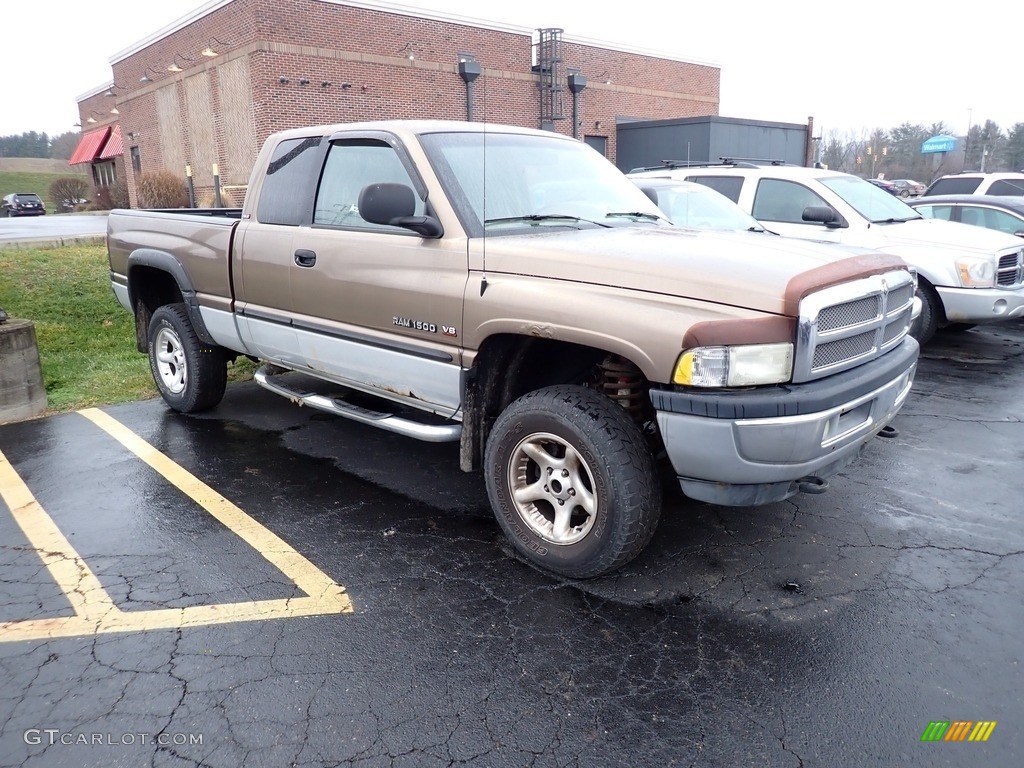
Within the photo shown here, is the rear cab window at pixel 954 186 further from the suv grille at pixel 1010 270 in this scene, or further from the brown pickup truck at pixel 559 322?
the brown pickup truck at pixel 559 322

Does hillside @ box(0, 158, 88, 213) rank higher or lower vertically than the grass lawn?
higher

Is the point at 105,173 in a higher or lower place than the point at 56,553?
higher

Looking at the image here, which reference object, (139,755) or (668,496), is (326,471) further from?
(139,755)

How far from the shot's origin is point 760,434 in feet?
9.69

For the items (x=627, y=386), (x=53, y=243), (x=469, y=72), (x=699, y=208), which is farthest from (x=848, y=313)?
(x=469, y=72)

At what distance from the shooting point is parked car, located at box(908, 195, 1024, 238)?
33.3ft

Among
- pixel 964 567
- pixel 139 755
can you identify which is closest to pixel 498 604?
pixel 139 755

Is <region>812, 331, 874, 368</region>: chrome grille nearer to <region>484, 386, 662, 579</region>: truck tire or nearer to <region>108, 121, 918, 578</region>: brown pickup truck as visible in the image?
<region>108, 121, 918, 578</region>: brown pickup truck

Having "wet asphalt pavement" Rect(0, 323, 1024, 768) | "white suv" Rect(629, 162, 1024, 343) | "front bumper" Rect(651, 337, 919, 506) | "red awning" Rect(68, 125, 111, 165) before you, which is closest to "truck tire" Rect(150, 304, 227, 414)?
"wet asphalt pavement" Rect(0, 323, 1024, 768)

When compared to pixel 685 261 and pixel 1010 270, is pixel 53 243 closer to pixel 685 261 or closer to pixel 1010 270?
pixel 685 261

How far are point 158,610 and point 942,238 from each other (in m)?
7.92

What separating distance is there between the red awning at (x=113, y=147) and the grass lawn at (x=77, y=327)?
31.2m

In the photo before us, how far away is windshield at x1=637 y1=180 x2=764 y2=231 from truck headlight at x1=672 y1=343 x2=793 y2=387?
4654 millimetres

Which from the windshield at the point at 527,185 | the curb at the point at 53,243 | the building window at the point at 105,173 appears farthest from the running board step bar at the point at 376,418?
the building window at the point at 105,173
